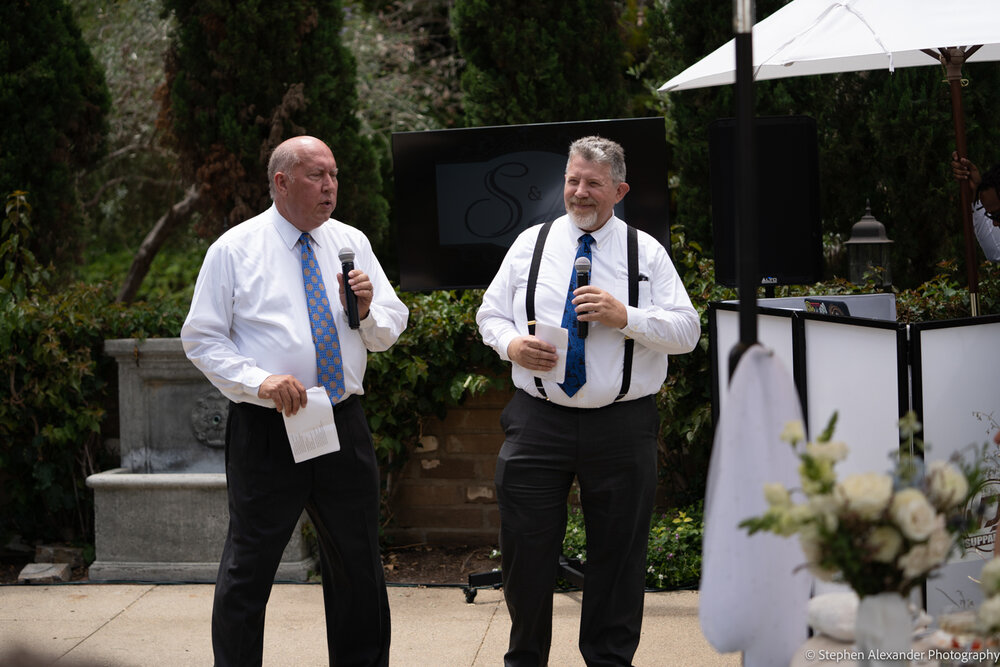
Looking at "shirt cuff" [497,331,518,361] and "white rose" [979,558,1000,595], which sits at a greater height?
"shirt cuff" [497,331,518,361]

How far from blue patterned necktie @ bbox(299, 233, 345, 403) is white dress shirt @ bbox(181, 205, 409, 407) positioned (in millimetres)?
19

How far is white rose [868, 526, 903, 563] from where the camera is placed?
5.79ft

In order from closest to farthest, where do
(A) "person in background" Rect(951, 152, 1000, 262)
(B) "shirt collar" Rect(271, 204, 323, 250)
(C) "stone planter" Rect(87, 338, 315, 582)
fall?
(B) "shirt collar" Rect(271, 204, 323, 250) < (A) "person in background" Rect(951, 152, 1000, 262) < (C) "stone planter" Rect(87, 338, 315, 582)

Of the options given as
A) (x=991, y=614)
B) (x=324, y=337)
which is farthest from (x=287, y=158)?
(x=991, y=614)

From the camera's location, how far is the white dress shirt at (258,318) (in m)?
3.44

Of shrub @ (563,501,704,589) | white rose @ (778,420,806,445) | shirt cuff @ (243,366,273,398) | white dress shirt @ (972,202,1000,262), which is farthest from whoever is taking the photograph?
shrub @ (563,501,704,589)

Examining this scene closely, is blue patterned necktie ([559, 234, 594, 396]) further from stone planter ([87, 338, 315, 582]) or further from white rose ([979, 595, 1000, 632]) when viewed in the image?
stone planter ([87, 338, 315, 582])

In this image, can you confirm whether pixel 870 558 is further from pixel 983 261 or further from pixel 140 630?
pixel 983 261

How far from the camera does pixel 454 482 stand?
5.65 metres

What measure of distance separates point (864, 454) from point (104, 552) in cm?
373

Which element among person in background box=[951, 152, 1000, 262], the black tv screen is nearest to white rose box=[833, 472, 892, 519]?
the black tv screen

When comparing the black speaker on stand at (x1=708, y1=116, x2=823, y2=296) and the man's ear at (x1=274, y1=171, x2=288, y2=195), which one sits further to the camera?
the black speaker on stand at (x1=708, y1=116, x2=823, y2=296)

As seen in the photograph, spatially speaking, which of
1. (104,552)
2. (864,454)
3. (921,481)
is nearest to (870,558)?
(921,481)

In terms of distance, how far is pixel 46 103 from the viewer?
7.20 m
